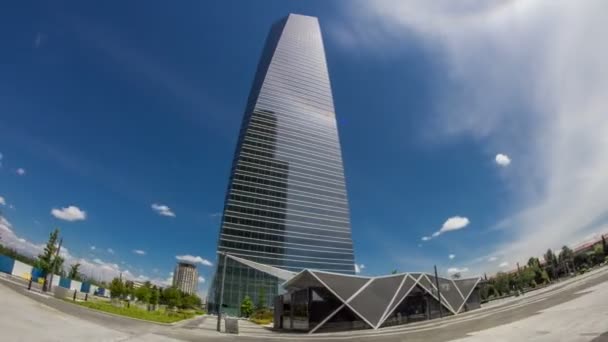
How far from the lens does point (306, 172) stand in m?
116

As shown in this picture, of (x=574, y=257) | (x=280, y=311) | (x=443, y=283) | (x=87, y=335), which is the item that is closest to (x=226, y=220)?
(x=280, y=311)

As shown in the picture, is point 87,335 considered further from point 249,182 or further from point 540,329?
point 249,182

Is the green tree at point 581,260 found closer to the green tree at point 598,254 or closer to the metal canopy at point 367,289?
the green tree at point 598,254

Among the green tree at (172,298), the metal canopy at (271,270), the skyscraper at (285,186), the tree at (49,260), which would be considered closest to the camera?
the tree at (49,260)

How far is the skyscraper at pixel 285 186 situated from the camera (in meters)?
91.1

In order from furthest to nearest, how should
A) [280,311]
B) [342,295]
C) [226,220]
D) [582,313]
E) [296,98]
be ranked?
[296,98]
[226,220]
[280,311]
[342,295]
[582,313]

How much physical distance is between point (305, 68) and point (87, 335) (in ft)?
475

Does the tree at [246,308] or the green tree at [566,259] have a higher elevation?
the green tree at [566,259]

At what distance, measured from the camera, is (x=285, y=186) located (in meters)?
109

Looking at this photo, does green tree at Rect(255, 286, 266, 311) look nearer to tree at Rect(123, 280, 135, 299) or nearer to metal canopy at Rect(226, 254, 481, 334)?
tree at Rect(123, 280, 135, 299)

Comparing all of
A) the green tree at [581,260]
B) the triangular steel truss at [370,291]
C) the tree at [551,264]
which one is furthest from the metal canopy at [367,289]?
the green tree at [581,260]

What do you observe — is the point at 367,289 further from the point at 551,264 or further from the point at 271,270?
the point at 551,264

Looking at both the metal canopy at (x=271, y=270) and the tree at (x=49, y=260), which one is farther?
the metal canopy at (x=271, y=270)

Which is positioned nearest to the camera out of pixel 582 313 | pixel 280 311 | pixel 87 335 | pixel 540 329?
pixel 87 335
